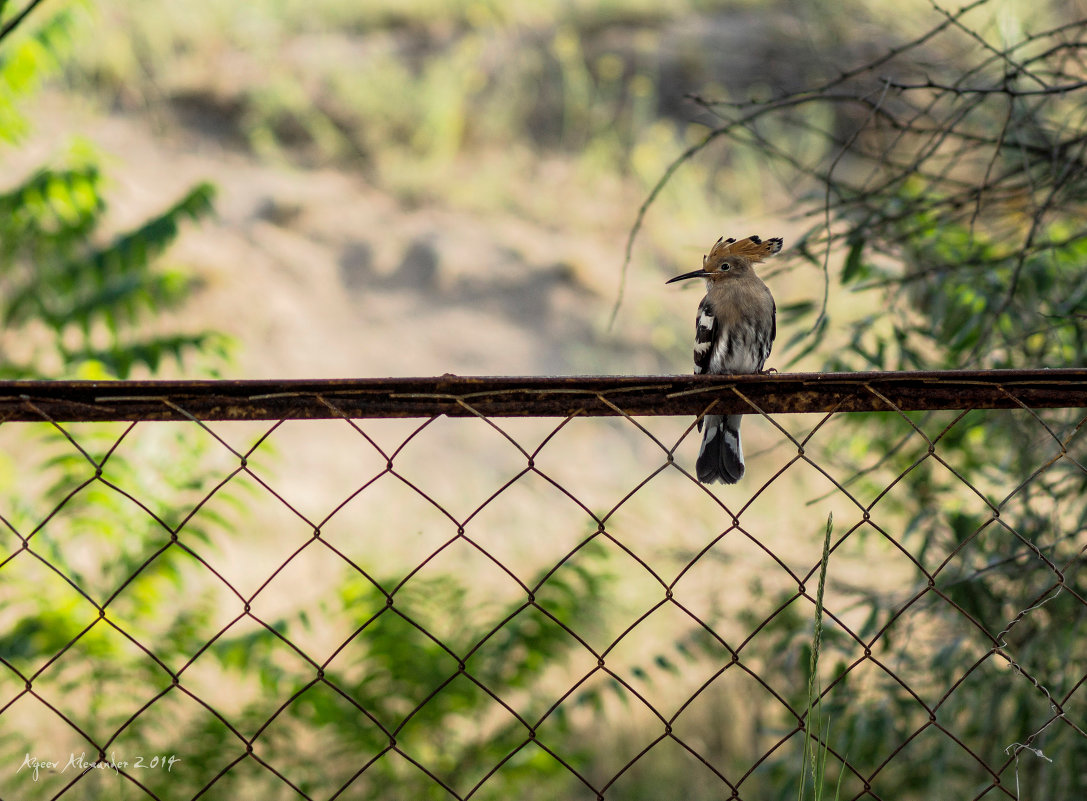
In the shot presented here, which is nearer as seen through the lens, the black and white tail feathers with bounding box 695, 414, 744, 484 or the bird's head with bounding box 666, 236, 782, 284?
the black and white tail feathers with bounding box 695, 414, 744, 484

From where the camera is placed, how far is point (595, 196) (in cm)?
964

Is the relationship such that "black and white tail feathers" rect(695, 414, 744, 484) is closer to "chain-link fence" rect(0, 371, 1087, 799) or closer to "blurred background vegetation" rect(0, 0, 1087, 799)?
"chain-link fence" rect(0, 371, 1087, 799)

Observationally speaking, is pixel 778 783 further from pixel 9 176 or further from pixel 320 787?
pixel 9 176

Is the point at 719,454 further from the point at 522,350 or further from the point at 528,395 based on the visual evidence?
the point at 522,350

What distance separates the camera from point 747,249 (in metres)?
2.76

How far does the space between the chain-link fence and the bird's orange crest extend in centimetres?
64

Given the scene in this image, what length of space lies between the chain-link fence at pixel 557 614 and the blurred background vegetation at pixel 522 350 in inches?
1.3

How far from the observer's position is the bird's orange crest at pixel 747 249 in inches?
107

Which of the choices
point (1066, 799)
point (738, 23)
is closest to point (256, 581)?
point (1066, 799)

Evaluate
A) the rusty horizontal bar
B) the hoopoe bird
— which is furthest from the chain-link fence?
the hoopoe bird

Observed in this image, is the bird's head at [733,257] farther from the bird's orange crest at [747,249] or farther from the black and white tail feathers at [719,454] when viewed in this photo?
the black and white tail feathers at [719,454]

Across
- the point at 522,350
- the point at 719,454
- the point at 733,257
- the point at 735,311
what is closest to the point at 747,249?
the point at 733,257

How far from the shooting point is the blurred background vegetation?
107 inches

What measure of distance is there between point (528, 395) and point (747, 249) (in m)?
1.52
